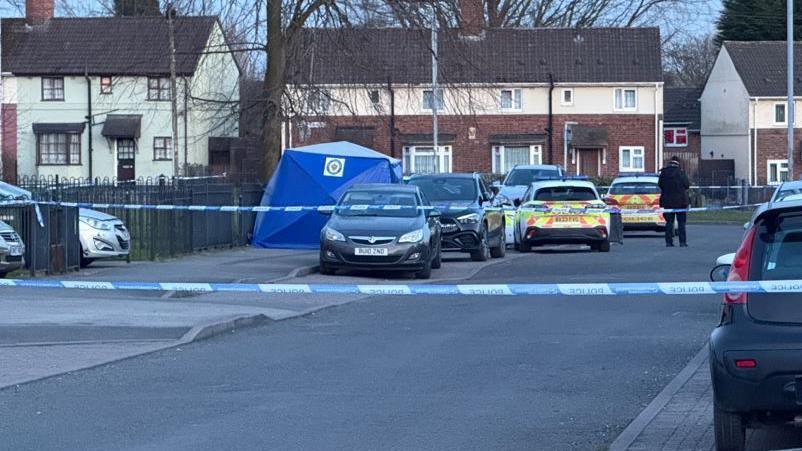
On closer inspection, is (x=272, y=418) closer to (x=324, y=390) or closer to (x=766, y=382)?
(x=324, y=390)

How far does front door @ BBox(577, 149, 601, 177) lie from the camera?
63.7 metres

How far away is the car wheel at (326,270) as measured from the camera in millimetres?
21094

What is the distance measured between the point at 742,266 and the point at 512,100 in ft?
184

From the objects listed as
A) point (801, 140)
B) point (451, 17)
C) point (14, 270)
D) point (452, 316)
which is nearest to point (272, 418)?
point (452, 316)

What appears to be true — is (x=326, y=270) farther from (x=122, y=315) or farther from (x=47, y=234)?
(x=122, y=315)

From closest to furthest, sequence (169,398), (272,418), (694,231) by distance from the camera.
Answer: (272,418) < (169,398) < (694,231)

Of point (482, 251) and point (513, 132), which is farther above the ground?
point (513, 132)

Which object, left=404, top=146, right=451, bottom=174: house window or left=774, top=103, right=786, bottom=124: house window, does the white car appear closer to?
left=404, top=146, right=451, bottom=174: house window

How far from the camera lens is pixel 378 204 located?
2248 cm

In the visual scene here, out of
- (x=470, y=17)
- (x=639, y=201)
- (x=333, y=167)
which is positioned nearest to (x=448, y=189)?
(x=333, y=167)

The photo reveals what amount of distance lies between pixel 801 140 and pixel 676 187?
3930cm

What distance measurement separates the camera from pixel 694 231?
40219mm

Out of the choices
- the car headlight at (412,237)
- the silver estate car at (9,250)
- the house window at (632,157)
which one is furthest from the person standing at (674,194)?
the house window at (632,157)

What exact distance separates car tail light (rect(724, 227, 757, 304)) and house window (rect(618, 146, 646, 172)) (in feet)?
184
